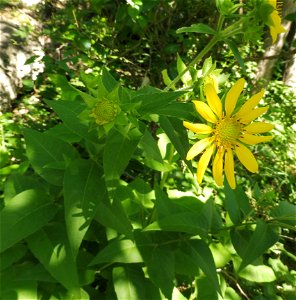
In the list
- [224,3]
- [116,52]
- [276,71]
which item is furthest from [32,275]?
[276,71]

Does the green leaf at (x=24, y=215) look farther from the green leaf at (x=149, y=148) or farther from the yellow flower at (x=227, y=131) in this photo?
the yellow flower at (x=227, y=131)

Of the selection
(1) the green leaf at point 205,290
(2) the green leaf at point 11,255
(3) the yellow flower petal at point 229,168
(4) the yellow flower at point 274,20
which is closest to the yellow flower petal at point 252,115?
(3) the yellow flower petal at point 229,168

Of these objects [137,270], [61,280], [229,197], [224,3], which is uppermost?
[224,3]

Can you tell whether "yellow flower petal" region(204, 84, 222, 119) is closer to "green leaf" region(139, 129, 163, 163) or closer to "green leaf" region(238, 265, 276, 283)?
"green leaf" region(139, 129, 163, 163)

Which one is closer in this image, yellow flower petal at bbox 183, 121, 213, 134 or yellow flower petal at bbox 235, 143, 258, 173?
yellow flower petal at bbox 183, 121, 213, 134

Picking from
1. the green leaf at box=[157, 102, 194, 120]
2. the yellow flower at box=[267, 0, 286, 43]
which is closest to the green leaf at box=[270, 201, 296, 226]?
the green leaf at box=[157, 102, 194, 120]

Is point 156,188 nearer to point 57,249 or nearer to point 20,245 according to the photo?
point 57,249
